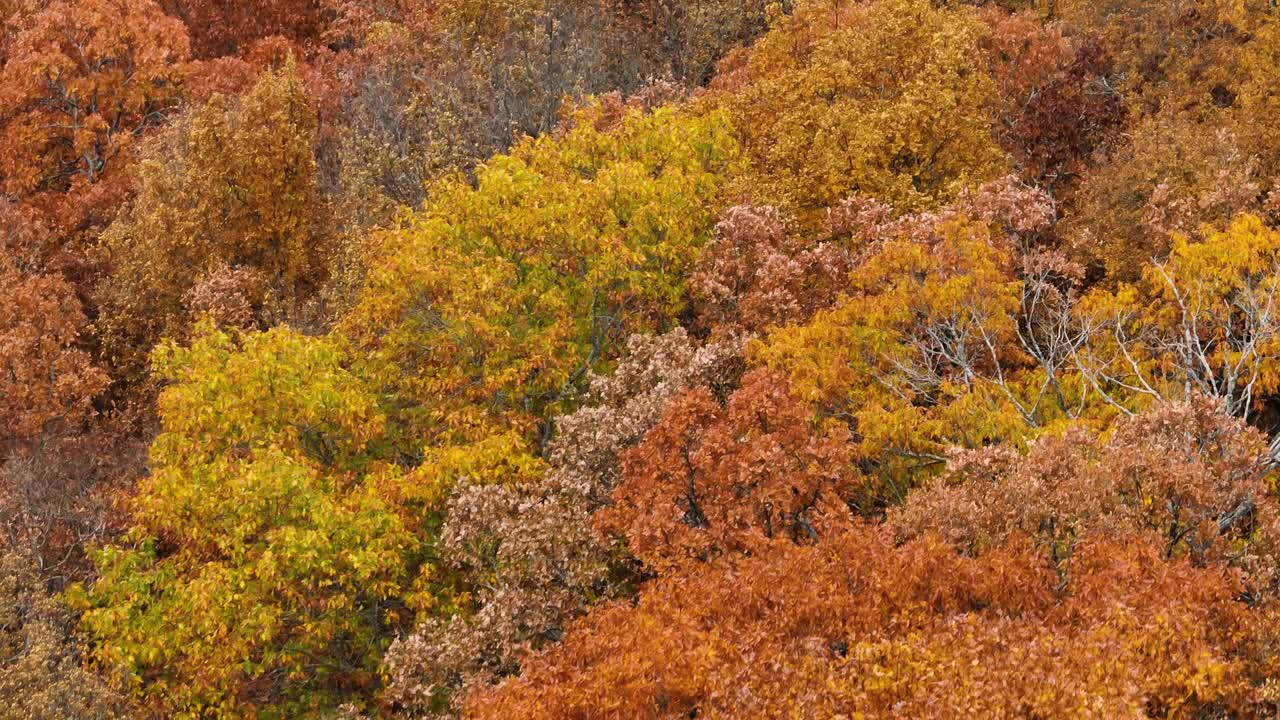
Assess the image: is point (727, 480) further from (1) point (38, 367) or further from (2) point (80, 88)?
(2) point (80, 88)

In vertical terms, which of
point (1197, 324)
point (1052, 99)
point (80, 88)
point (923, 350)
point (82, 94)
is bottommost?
point (923, 350)

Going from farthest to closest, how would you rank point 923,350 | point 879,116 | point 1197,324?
point 879,116, point 923,350, point 1197,324

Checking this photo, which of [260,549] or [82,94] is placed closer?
[260,549]

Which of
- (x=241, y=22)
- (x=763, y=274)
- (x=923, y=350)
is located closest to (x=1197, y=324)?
(x=923, y=350)

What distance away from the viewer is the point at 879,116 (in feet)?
126

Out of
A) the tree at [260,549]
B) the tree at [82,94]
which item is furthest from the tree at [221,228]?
the tree at [82,94]

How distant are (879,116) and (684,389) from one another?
14675 mm

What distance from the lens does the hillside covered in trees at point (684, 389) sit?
66.3ft

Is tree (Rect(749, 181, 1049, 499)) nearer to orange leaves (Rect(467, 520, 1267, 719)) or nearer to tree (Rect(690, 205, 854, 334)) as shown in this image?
tree (Rect(690, 205, 854, 334))

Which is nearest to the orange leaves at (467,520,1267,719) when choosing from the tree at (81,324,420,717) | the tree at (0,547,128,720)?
the tree at (81,324,420,717)

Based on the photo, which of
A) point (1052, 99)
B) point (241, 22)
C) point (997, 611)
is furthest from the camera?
point (241, 22)

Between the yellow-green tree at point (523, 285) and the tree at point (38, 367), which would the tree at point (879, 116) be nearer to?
the yellow-green tree at point (523, 285)

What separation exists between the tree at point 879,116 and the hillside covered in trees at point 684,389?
0.19m

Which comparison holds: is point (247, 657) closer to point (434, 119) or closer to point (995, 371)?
point (995, 371)
